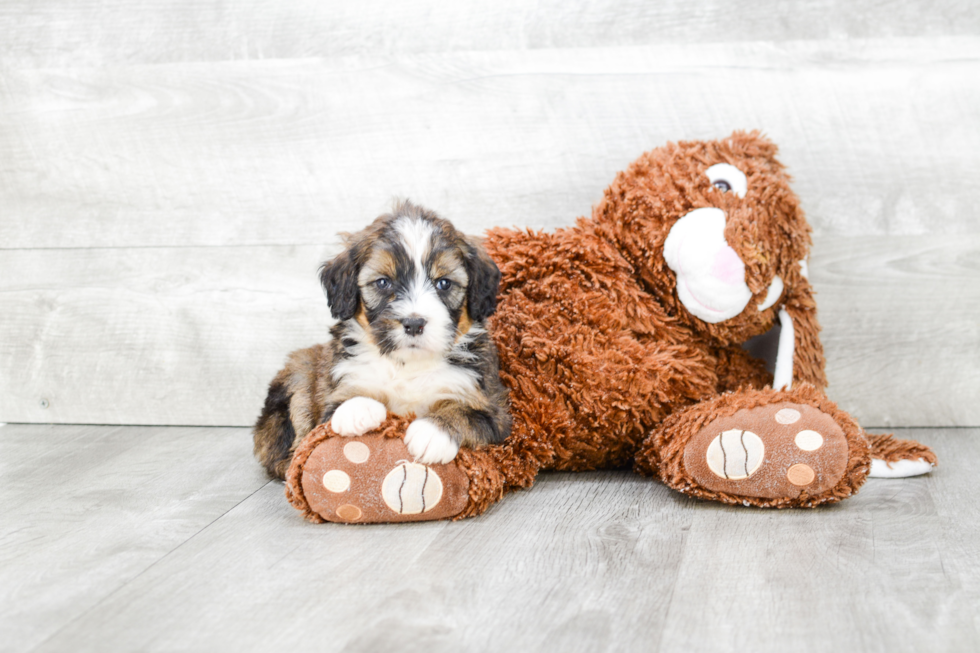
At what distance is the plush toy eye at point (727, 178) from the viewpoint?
236cm

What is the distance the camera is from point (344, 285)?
2.04 metres

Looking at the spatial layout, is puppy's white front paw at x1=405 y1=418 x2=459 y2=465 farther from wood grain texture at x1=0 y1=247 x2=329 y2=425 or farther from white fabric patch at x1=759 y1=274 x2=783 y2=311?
wood grain texture at x1=0 y1=247 x2=329 y2=425

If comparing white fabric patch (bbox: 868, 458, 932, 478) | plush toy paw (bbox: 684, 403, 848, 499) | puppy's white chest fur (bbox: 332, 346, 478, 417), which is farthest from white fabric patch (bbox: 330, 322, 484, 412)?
white fabric patch (bbox: 868, 458, 932, 478)

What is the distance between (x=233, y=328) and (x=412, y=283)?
135 centimetres

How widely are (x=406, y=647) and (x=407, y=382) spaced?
798 mm

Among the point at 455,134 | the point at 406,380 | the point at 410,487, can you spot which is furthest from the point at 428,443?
the point at 455,134

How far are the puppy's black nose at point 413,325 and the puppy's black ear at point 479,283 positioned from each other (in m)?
0.23

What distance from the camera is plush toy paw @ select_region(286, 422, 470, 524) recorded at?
197 centimetres

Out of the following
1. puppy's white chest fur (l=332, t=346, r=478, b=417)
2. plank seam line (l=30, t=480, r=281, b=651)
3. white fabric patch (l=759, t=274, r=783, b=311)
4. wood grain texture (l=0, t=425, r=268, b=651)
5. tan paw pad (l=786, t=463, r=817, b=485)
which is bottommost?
plank seam line (l=30, t=480, r=281, b=651)

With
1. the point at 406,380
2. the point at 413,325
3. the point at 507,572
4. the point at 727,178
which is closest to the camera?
the point at 507,572

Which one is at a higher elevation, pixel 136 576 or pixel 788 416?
pixel 788 416

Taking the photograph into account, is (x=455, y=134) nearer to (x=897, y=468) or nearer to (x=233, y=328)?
(x=233, y=328)

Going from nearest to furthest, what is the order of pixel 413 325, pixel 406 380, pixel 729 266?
1. pixel 413 325
2. pixel 406 380
3. pixel 729 266

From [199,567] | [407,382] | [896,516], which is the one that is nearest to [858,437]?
[896,516]
